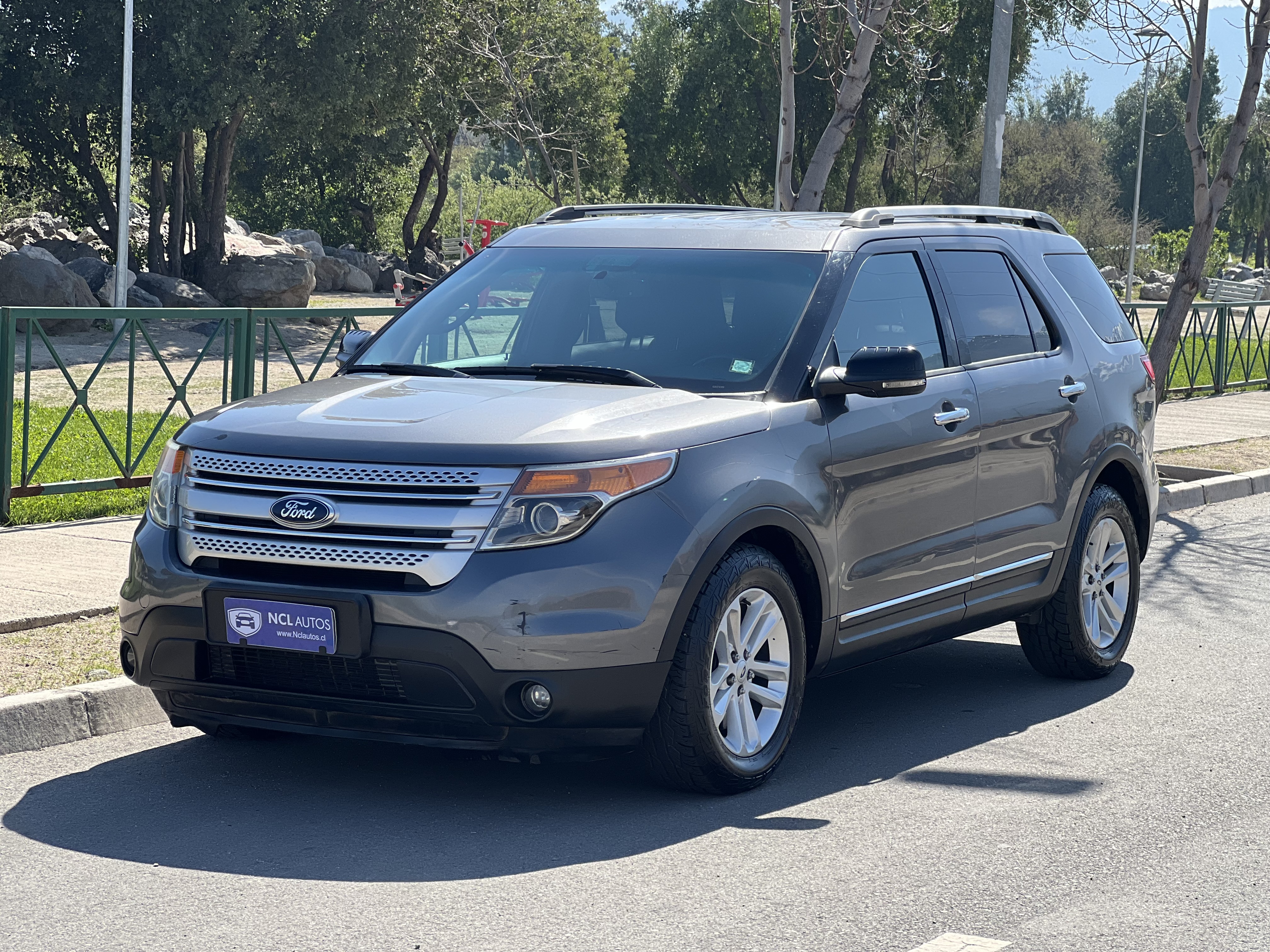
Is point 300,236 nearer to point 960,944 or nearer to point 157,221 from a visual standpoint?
point 157,221

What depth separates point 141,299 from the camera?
32.0 meters

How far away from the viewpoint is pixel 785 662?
18.2 feet

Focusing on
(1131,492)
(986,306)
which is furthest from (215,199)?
(986,306)

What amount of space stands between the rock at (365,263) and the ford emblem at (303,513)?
43.3m

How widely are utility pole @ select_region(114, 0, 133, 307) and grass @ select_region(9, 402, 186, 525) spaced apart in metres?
18.6

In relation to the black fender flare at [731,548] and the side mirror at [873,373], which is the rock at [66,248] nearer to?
the side mirror at [873,373]

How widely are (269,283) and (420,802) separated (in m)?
30.8

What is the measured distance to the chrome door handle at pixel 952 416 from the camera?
623 centimetres

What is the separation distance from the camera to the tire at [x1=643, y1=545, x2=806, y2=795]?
514cm

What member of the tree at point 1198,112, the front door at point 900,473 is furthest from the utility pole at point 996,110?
the front door at point 900,473

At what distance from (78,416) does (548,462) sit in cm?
653

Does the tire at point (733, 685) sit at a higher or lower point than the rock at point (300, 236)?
lower

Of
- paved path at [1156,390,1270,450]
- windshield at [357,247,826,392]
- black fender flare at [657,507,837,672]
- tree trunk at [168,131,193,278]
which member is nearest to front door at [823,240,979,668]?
black fender flare at [657,507,837,672]

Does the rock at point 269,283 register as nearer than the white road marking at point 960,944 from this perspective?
No
